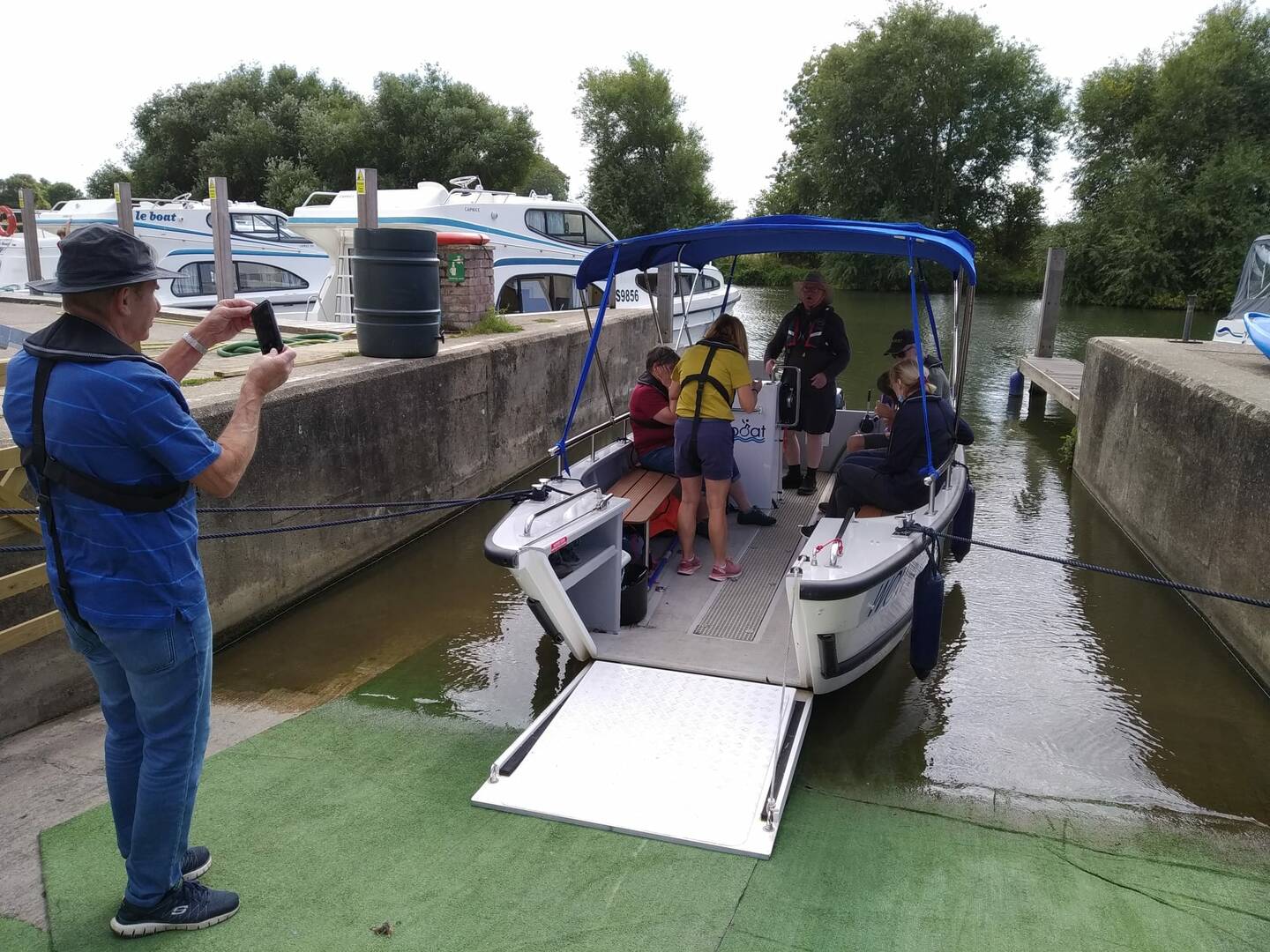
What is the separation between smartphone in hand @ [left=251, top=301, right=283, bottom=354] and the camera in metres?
2.88

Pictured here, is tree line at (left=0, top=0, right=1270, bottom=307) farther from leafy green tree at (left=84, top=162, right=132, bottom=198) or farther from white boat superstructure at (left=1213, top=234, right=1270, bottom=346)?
white boat superstructure at (left=1213, top=234, right=1270, bottom=346)

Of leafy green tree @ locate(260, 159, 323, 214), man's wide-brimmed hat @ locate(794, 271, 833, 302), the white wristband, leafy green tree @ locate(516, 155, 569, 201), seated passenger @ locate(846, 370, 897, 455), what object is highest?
leafy green tree @ locate(516, 155, 569, 201)

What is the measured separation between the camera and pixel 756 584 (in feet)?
18.1

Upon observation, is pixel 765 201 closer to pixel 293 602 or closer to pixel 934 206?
pixel 934 206

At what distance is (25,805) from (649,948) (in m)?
2.46

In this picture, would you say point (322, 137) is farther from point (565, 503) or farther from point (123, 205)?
point (565, 503)

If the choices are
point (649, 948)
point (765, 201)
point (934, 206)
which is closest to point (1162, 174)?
point (934, 206)

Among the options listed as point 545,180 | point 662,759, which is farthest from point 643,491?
point 545,180

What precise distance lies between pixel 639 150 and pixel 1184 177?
2258cm

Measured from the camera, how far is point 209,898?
2.89m

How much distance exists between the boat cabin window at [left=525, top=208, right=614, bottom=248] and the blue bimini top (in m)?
8.01

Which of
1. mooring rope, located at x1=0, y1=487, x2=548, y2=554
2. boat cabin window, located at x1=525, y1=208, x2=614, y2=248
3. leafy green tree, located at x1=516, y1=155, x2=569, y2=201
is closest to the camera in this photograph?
mooring rope, located at x1=0, y1=487, x2=548, y2=554

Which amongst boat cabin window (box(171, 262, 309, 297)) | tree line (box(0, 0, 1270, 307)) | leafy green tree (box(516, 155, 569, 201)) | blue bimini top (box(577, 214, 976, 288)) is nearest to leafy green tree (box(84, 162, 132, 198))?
tree line (box(0, 0, 1270, 307))

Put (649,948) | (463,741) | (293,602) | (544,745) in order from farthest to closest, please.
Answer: (293,602) < (463,741) < (544,745) < (649,948)
